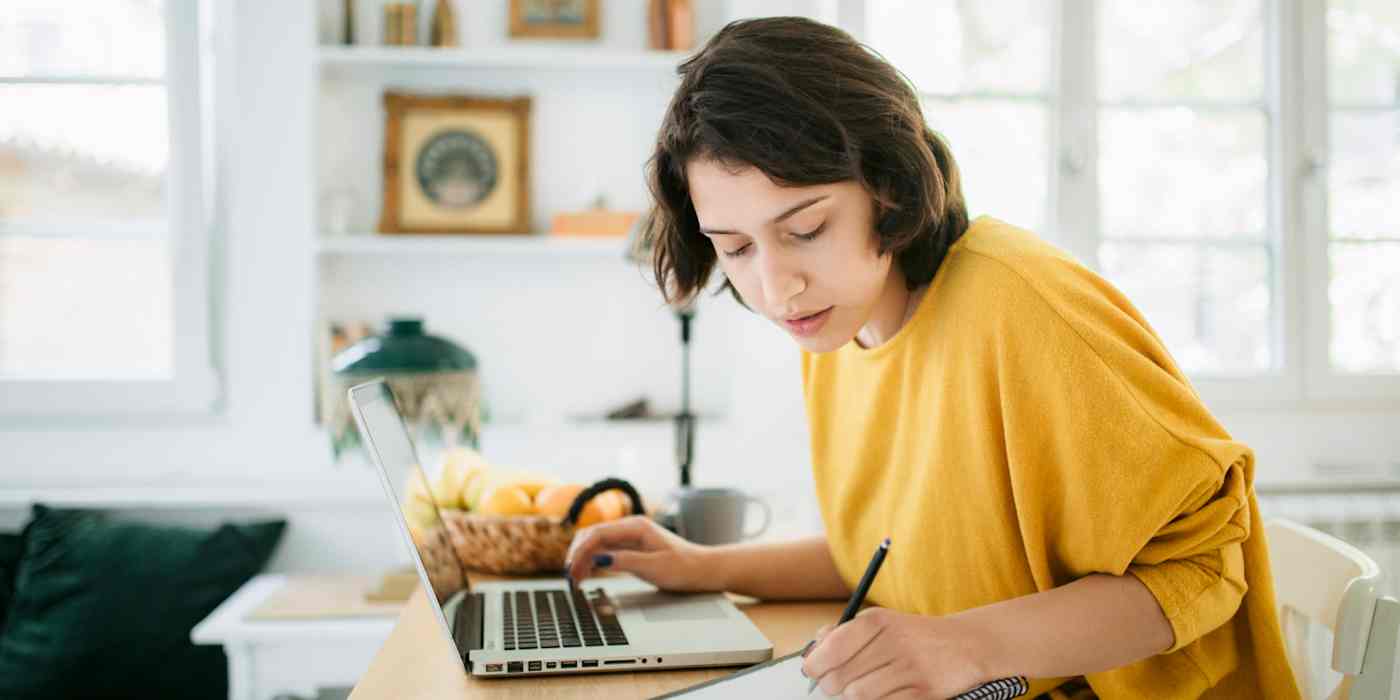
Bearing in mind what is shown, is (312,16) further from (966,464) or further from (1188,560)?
(1188,560)

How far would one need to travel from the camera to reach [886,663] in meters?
0.77

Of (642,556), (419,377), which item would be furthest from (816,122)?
(419,377)

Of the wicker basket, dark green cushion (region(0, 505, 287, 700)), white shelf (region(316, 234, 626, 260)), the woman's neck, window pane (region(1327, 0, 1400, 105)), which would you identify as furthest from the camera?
window pane (region(1327, 0, 1400, 105))

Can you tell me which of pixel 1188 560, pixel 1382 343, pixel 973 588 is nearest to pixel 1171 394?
pixel 1188 560

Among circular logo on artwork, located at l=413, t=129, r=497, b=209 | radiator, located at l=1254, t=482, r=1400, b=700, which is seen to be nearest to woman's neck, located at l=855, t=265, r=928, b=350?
circular logo on artwork, located at l=413, t=129, r=497, b=209

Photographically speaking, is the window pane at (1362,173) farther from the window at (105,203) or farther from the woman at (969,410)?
the window at (105,203)

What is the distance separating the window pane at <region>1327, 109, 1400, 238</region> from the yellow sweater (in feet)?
7.42

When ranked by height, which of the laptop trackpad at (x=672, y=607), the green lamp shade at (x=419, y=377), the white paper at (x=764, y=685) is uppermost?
the green lamp shade at (x=419, y=377)

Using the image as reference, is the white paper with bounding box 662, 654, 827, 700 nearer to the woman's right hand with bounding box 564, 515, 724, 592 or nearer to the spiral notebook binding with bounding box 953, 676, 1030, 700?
the spiral notebook binding with bounding box 953, 676, 1030, 700

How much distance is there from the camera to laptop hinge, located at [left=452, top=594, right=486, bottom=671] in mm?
955

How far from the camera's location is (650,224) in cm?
123

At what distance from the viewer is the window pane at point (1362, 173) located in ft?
9.41

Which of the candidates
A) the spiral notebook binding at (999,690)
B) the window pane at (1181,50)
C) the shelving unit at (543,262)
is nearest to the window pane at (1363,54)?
the window pane at (1181,50)

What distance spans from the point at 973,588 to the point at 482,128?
1.98m
